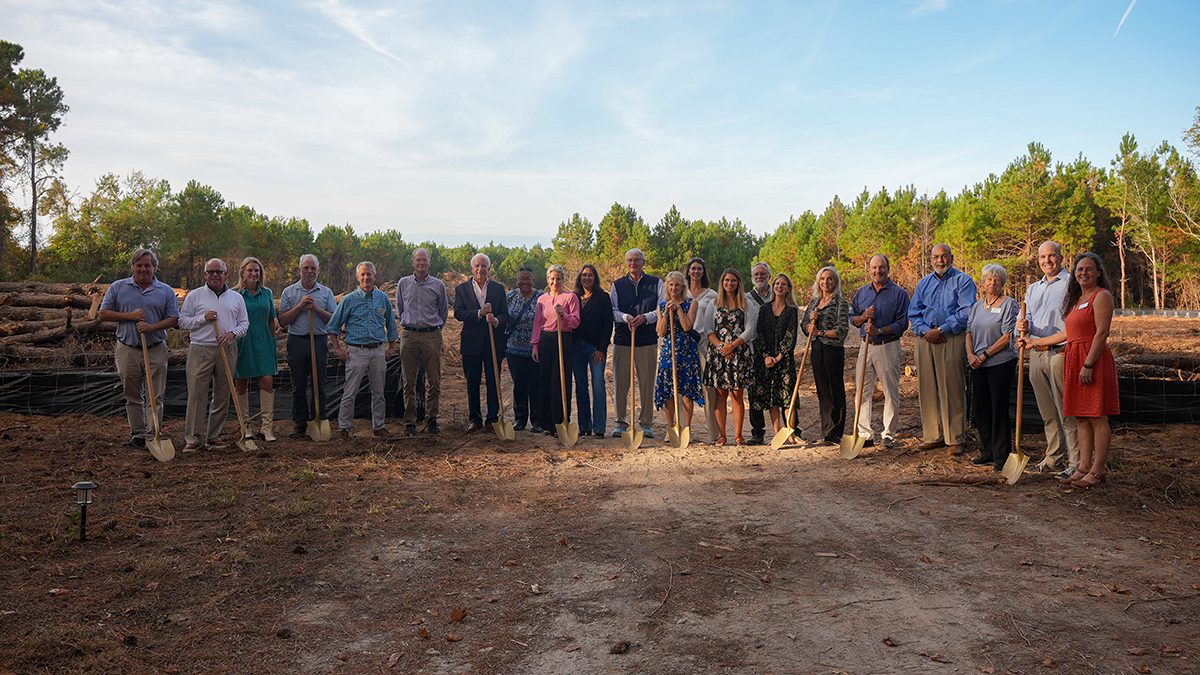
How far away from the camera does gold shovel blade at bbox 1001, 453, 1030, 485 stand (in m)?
6.17

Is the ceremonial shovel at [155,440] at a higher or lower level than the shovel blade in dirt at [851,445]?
higher

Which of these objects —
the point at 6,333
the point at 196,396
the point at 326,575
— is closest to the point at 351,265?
the point at 6,333

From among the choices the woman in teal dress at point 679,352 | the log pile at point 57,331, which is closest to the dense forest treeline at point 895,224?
the log pile at point 57,331

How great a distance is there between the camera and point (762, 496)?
5.93 meters

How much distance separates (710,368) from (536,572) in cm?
397

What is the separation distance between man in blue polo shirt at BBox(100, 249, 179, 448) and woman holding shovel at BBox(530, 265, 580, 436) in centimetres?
360

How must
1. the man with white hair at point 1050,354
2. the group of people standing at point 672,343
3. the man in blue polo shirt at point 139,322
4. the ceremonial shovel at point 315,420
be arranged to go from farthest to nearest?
the ceremonial shovel at point 315,420
the man in blue polo shirt at point 139,322
the group of people standing at point 672,343
the man with white hair at point 1050,354

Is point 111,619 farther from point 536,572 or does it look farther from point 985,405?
point 985,405

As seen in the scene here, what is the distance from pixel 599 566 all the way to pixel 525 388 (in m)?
4.74

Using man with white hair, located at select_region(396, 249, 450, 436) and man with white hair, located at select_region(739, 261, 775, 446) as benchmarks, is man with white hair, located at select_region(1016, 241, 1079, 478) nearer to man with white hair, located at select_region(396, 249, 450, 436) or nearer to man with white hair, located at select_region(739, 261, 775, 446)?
man with white hair, located at select_region(739, 261, 775, 446)

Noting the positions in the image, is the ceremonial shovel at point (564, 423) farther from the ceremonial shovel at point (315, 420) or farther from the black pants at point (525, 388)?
the ceremonial shovel at point (315, 420)

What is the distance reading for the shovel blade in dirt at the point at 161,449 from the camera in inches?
279

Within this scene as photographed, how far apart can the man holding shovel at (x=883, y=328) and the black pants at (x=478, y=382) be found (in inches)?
151

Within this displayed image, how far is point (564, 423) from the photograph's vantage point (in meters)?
8.25
